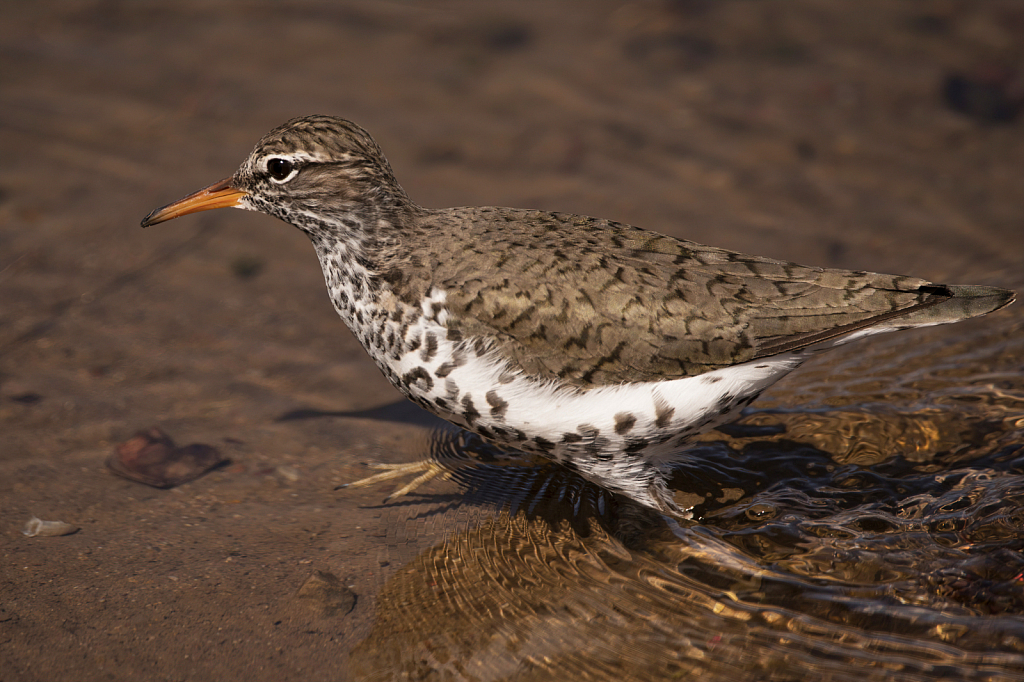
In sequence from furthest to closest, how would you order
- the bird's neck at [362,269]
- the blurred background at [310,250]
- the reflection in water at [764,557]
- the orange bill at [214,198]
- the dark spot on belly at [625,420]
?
the orange bill at [214,198] → the bird's neck at [362,269] → the dark spot on belly at [625,420] → the blurred background at [310,250] → the reflection in water at [764,557]

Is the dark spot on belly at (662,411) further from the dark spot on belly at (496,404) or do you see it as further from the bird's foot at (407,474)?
the bird's foot at (407,474)

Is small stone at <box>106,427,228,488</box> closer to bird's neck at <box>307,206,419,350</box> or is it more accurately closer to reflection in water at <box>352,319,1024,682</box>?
reflection in water at <box>352,319,1024,682</box>

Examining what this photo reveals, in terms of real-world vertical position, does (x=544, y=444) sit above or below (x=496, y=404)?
below

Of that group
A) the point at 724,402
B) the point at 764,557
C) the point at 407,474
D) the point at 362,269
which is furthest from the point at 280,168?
the point at 764,557

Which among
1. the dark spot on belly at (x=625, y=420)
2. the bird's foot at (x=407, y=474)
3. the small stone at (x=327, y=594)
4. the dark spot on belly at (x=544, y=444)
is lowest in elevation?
the small stone at (x=327, y=594)

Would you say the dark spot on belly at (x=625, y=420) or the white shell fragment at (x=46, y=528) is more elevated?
the dark spot on belly at (x=625, y=420)

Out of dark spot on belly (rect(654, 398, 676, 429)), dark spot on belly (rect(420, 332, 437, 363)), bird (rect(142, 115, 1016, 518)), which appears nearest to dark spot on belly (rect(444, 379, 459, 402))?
bird (rect(142, 115, 1016, 518))

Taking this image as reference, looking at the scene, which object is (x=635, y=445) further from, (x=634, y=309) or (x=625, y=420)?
(x=634, y=309)

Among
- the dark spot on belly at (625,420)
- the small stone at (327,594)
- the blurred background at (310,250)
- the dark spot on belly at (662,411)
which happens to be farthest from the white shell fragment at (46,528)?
the dark spot on belly at (662,411)
